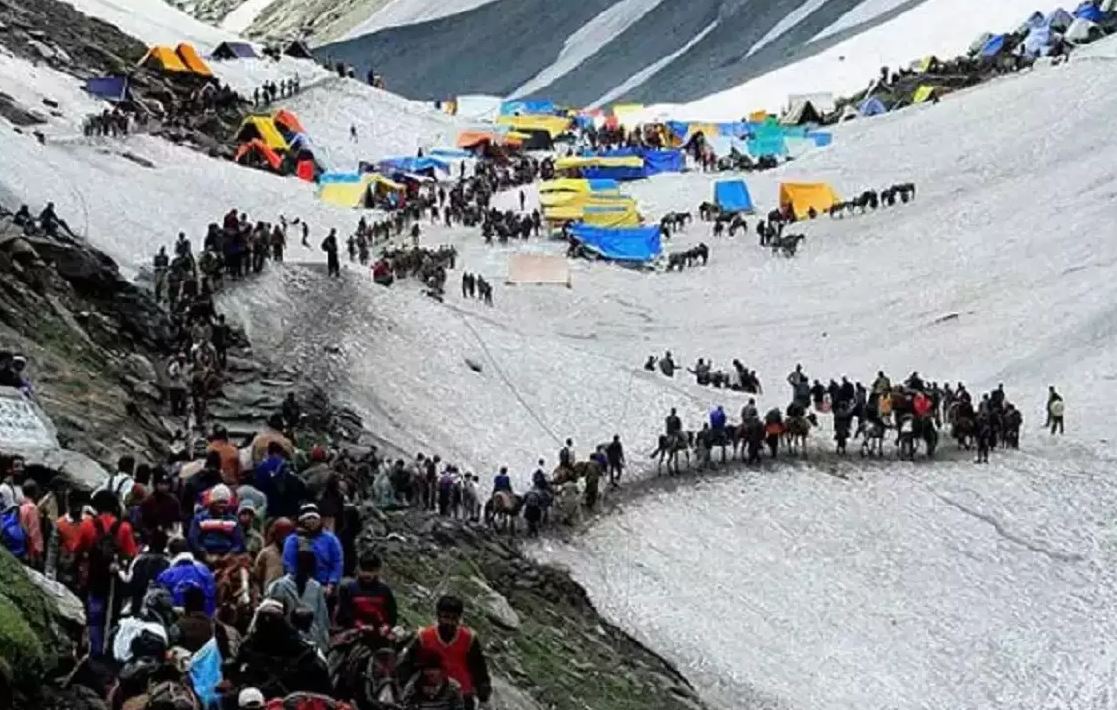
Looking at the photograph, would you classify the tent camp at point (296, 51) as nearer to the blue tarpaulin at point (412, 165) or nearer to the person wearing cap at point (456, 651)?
the blue tarpaulin at point (412, 165)

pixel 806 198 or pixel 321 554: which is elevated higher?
pixel 806 198

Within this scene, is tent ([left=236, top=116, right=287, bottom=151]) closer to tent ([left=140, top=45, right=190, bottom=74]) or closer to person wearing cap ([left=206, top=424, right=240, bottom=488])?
tent ([left=140, top=45, right=190, bottom=74])

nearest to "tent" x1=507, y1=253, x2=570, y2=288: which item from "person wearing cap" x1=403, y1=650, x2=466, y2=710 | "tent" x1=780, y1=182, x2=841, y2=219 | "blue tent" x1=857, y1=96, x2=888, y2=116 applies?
"tent" x1=780, y1=182, x2=841, y2=219

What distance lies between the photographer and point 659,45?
356ft

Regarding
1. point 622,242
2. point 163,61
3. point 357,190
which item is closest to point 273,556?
point 622,242

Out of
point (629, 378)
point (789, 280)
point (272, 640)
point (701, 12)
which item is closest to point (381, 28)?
point (701, 12)

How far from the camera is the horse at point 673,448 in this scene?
31484 millimetres

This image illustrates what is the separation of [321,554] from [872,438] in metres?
22.9

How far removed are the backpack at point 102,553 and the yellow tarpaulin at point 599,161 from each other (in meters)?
58.6

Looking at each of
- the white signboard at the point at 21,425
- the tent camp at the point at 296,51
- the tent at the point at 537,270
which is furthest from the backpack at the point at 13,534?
the tent camp at the point at 296,51

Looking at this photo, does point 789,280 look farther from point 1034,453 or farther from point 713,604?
point 713,604

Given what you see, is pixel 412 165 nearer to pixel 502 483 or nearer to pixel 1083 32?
pixel 1083 32

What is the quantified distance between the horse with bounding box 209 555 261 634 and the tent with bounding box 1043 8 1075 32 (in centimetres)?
7514

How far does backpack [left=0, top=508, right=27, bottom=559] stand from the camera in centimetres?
1261
